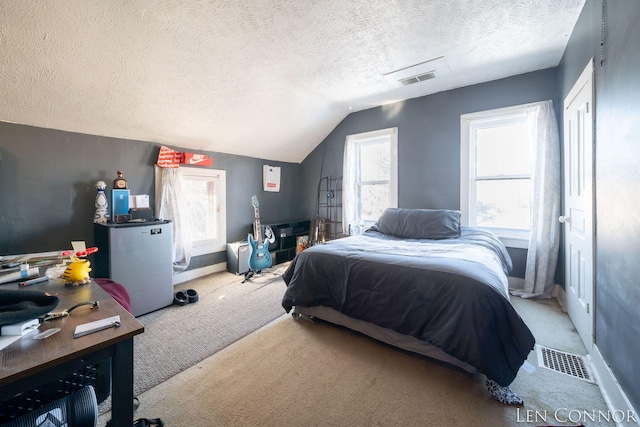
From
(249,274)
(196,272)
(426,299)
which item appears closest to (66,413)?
(426,299)

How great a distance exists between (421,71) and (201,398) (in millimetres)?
3632

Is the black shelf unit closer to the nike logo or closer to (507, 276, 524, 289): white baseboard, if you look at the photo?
the nike logo

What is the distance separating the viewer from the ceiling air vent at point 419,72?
112 inches

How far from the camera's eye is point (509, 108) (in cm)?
316

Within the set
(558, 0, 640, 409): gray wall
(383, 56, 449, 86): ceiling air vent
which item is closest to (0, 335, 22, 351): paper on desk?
(558, 0, 640, 409): gray wall

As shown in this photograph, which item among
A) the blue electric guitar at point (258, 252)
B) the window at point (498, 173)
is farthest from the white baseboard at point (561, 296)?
the blue electric guitar at point (258, 252)

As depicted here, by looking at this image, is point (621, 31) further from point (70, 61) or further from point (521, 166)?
point (70, 61)

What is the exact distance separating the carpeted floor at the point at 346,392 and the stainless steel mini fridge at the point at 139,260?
1147 mm

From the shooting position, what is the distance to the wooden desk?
2.16 ft

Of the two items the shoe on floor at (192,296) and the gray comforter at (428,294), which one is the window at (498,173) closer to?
the gray comforter at (428,294)

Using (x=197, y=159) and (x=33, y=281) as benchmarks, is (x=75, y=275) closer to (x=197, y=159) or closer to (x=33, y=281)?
(x=33, y=281)

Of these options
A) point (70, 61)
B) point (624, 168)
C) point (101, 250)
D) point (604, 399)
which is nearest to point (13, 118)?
point (70, 61)

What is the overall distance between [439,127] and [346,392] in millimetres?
3424

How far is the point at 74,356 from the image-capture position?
0.72 m
